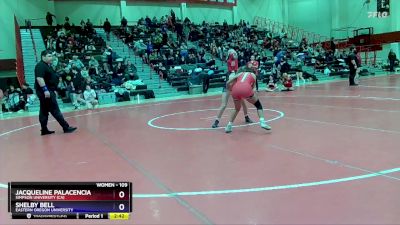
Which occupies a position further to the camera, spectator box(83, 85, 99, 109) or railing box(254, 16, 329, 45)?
railing box(254, 16, 329, 45)

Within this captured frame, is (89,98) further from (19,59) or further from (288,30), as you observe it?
(288,30)

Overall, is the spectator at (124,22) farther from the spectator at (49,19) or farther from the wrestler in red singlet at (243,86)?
the wrestler in red singlet at (243,86)

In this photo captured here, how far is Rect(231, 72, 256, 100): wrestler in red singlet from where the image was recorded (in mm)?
7660

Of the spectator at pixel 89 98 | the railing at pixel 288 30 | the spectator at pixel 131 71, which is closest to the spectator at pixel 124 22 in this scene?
the spectator at pixel 131 71

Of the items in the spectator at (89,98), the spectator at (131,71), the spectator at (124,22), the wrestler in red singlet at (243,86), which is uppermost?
the spectator at (124,22)

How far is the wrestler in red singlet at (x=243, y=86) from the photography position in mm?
7660

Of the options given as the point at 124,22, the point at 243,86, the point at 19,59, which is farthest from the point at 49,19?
the point at 243,86

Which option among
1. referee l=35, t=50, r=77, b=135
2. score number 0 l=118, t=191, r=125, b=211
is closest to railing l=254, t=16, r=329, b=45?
referee l=35, t=50, r=77, b=135

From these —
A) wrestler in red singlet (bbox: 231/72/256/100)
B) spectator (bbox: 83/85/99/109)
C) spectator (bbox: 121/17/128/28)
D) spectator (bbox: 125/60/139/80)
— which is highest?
spectator (bbox: 121/17/128/28)
